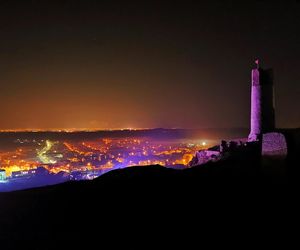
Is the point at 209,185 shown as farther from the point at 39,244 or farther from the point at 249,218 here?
the point at 39,244

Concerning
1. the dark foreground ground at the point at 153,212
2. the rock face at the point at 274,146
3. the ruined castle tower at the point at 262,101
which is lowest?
the dark foreground ground at the point at 153,212

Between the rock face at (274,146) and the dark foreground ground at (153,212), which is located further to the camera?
the rock face at (274,146)

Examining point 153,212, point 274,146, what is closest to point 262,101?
point 274,146

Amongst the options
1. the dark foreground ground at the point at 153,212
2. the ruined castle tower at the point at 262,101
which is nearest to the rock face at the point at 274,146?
the dark foreground ground at the point at 153,212

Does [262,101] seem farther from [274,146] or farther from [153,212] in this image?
[153,212]

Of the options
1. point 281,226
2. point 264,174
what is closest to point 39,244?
point 281,226

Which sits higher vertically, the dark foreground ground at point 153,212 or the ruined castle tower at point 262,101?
the ruined castle tower at point 262,101

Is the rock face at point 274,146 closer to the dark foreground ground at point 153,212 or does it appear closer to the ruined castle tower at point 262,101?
the dark foreground ground at point 153,212

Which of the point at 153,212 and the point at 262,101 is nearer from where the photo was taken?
the point at 153,212
